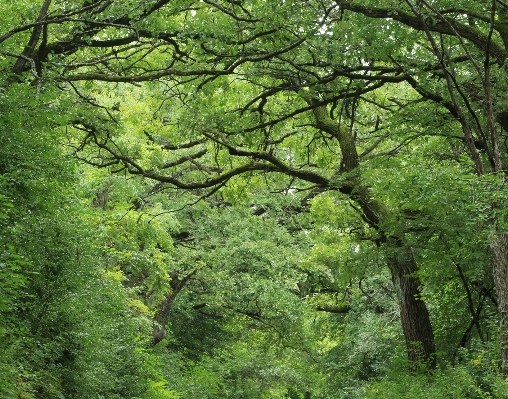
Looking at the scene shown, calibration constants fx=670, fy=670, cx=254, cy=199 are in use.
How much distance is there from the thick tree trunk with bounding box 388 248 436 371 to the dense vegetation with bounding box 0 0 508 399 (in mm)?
45

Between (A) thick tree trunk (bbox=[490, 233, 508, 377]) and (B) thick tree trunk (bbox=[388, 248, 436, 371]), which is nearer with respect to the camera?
(A) thick tree trunk (bbox=[490, 233, 508, 377])

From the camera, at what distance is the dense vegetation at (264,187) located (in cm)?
816

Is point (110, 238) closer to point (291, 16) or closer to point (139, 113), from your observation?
point (139, 113)

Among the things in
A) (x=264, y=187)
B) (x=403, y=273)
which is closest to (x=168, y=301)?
(x=264, y=187)

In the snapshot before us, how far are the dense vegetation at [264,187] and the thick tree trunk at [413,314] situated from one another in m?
0.05

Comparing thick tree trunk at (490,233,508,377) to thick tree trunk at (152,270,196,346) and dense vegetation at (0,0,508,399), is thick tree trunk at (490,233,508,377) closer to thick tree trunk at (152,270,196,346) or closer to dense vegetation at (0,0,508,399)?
dense vegetation at (0,0,508,399)

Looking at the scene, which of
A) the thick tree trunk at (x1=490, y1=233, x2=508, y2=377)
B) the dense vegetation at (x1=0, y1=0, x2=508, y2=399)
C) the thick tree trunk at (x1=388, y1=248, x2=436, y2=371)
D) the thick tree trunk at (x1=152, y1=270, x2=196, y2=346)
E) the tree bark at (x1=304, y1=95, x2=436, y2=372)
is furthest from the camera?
the thick tree trunk at (x1=152, y1=270, x2=196, y2=346)

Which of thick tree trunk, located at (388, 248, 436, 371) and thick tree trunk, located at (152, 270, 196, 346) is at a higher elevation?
thick tree trunk, located at (152, 270, 196, 346)

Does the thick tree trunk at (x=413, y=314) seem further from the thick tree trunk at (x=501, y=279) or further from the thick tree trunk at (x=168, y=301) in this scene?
the thick tree trunk at (x=168, y=301)

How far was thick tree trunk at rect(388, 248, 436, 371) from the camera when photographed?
12.5m

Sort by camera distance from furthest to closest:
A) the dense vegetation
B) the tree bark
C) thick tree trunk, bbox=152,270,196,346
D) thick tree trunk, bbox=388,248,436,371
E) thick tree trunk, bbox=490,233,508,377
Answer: thick tree trunk, bbox=152,270,196,346 < thick tree trunk, bbox=388,248,436,371 < the tree bark < thick tree trunk, bbox=490,233,508,377 < the dense vegetation

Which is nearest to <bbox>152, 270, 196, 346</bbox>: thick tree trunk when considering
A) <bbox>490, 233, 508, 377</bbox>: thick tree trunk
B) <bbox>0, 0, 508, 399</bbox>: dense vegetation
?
<bbox>0, 0, 508, 399</bbox>: dense vegetation

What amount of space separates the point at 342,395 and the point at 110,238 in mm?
6981

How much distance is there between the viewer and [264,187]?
65.7 ft
